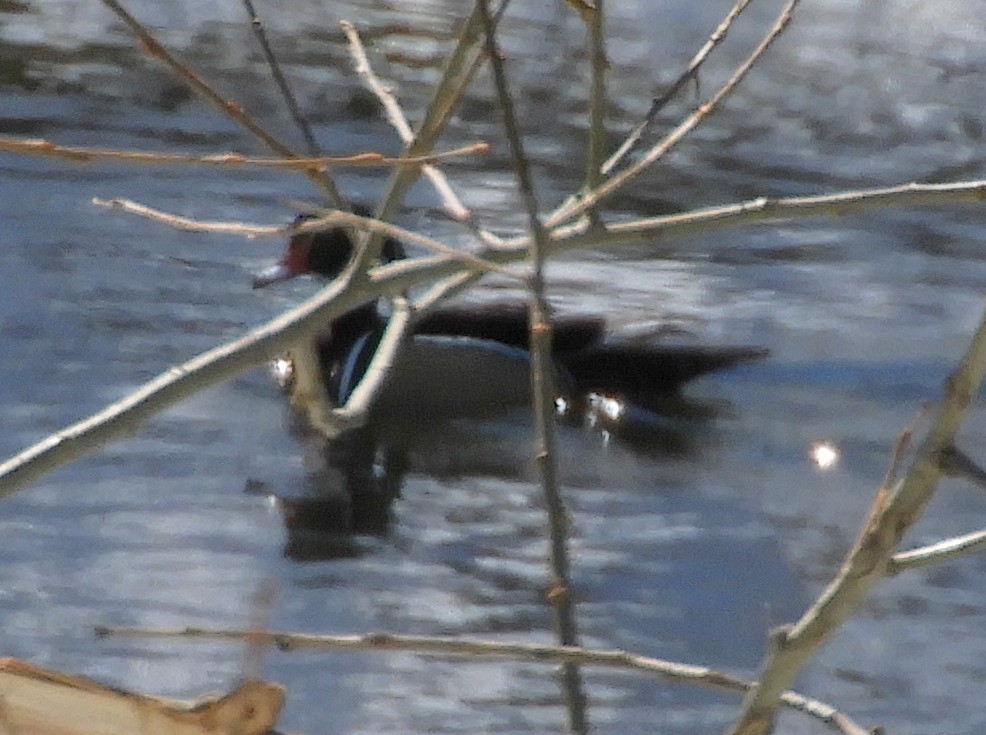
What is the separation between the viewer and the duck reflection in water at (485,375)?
595 cm

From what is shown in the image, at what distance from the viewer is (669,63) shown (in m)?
9.44

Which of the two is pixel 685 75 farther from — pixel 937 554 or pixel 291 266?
pixel 291 266

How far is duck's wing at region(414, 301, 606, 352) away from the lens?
20.2 feet

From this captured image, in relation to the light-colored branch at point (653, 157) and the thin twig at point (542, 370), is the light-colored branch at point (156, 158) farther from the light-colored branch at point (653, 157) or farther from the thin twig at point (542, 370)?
the light-colored branch at point (653, 157)

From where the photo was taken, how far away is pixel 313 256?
6.34 meters

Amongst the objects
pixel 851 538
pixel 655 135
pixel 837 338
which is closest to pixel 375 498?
pixel 851 538

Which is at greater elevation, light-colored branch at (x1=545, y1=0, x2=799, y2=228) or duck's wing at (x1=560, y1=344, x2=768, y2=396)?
light-colored branch at (x1=545, y1=0, x2=799, y2=228)

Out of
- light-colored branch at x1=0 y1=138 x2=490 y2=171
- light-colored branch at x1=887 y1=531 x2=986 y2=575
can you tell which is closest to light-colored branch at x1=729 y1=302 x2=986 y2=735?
light-colored branch at x1=887 y1=531 x2=986 y2=575

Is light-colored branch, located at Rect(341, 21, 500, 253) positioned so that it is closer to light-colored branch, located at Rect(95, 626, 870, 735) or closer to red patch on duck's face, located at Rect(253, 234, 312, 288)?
light-colored branch, located at Rect(95, 626, 870, 735)

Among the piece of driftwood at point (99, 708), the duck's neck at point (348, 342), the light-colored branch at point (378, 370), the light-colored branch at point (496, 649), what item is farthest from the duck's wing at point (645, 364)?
the light-colored branch at point (496, 649)

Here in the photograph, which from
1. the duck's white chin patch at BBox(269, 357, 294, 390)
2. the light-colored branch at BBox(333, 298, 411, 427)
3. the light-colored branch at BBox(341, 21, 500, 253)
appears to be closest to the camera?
the light-colored branch at BBox(333, 298, 411, 427)

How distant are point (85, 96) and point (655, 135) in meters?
2.51

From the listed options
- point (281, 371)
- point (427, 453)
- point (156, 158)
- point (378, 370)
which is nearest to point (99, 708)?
point (378, 370)

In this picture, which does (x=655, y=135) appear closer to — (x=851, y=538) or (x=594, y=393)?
(x=594, y=393)
